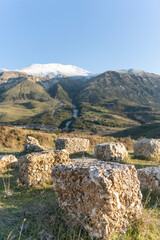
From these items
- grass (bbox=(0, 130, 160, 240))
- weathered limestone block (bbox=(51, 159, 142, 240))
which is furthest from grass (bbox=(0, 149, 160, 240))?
weathered limestone block (bbox=(51, 159, 142, 240))

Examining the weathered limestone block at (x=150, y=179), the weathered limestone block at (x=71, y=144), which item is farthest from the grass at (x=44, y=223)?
the weathered limestone block at (x=71, y=144)

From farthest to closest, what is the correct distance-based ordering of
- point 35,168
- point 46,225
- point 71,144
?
point 71,144, point 35,168, point 46,225

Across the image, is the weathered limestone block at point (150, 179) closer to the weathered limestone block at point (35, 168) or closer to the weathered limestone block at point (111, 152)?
the weathered limestone block at point (35, 168)

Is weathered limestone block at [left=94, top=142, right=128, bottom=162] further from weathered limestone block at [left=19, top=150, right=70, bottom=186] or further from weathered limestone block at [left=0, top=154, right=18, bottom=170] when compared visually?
weathered limestone block at [left=0, top=154, right=18, bottom=170]

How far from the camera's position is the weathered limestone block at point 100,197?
320 centimetres

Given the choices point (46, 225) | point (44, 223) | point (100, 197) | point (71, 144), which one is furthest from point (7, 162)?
point (100, 197)

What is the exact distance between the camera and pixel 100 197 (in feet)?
10.6

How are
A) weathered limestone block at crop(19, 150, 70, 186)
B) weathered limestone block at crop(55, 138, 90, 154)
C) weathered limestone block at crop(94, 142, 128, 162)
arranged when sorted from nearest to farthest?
weathered limestone block at crop(19, 150, 70, 186)
weathered limestone block at crop(94, 142, 128, 162)
weathered limestone block at crop(55, 138, 90, 154)

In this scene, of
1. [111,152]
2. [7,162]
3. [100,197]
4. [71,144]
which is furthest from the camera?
[71,144]

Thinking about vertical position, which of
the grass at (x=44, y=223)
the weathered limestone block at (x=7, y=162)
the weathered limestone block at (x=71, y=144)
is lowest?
the grass at (x=44, y=223)

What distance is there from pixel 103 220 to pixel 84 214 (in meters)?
0.52

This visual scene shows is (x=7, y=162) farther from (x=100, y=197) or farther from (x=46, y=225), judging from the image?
(x=100, y=197)

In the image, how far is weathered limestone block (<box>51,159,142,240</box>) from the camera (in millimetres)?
3197

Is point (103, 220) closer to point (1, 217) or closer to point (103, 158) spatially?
point (1, 217)
